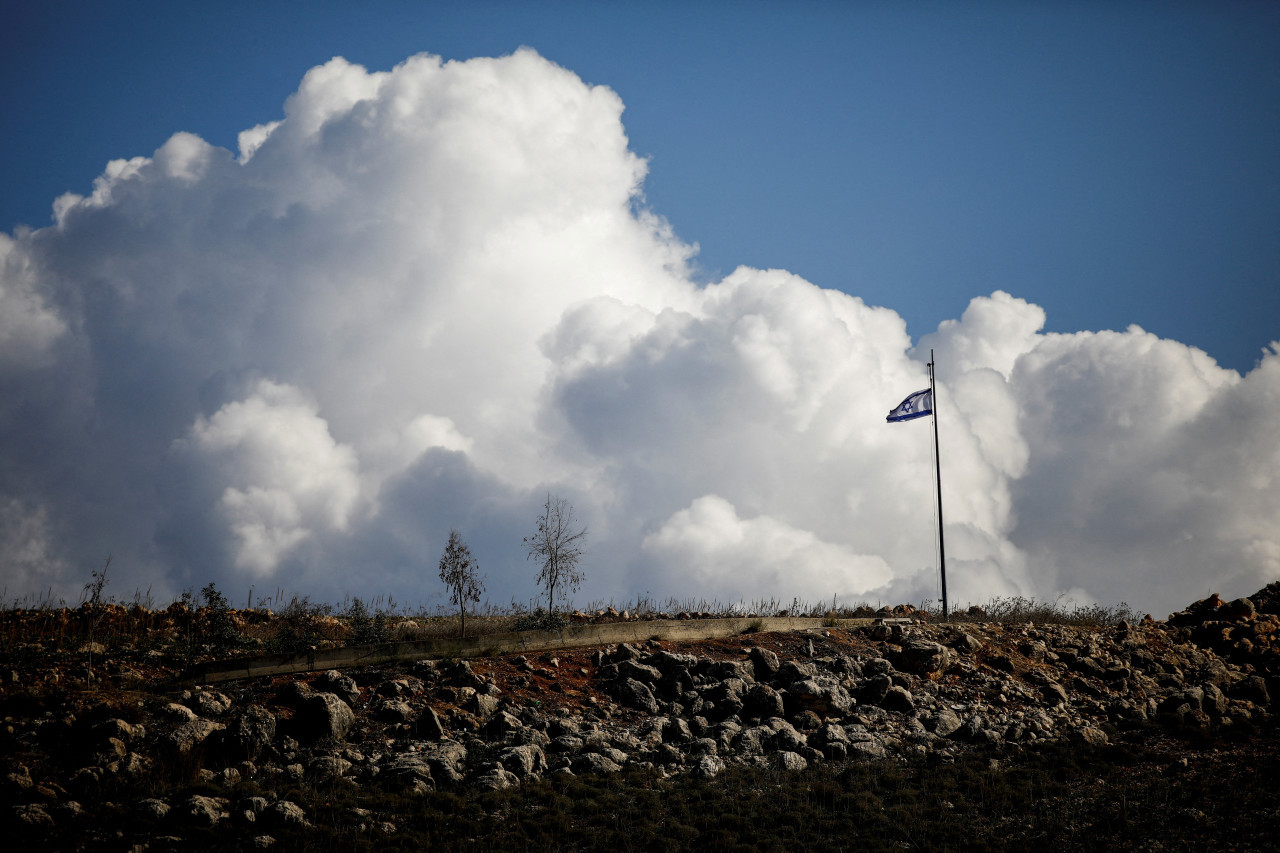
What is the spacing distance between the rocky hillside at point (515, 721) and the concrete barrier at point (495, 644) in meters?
0.35

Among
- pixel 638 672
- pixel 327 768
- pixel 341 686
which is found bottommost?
pixel 327 768

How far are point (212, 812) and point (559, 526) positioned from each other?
51.3 ft

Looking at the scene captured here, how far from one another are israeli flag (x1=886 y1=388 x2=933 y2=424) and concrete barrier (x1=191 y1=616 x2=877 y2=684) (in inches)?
427

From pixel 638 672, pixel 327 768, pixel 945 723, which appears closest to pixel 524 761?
pixel 327 768

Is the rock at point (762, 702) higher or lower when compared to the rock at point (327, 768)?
higher

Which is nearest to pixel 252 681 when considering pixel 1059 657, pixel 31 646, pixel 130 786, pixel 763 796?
pixel 130 786

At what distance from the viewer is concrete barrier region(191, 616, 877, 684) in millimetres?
15461

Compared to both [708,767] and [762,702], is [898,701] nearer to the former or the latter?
[762,702]

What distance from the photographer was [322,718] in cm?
1369

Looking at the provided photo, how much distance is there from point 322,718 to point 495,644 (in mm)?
4618

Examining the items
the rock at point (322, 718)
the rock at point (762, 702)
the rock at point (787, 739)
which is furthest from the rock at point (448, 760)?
the rock at point (762, 702)

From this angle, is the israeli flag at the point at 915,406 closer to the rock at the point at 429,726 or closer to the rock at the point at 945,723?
the rock at the point at 945,723

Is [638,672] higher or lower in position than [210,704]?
higher

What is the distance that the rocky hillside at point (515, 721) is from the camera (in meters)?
11.3
